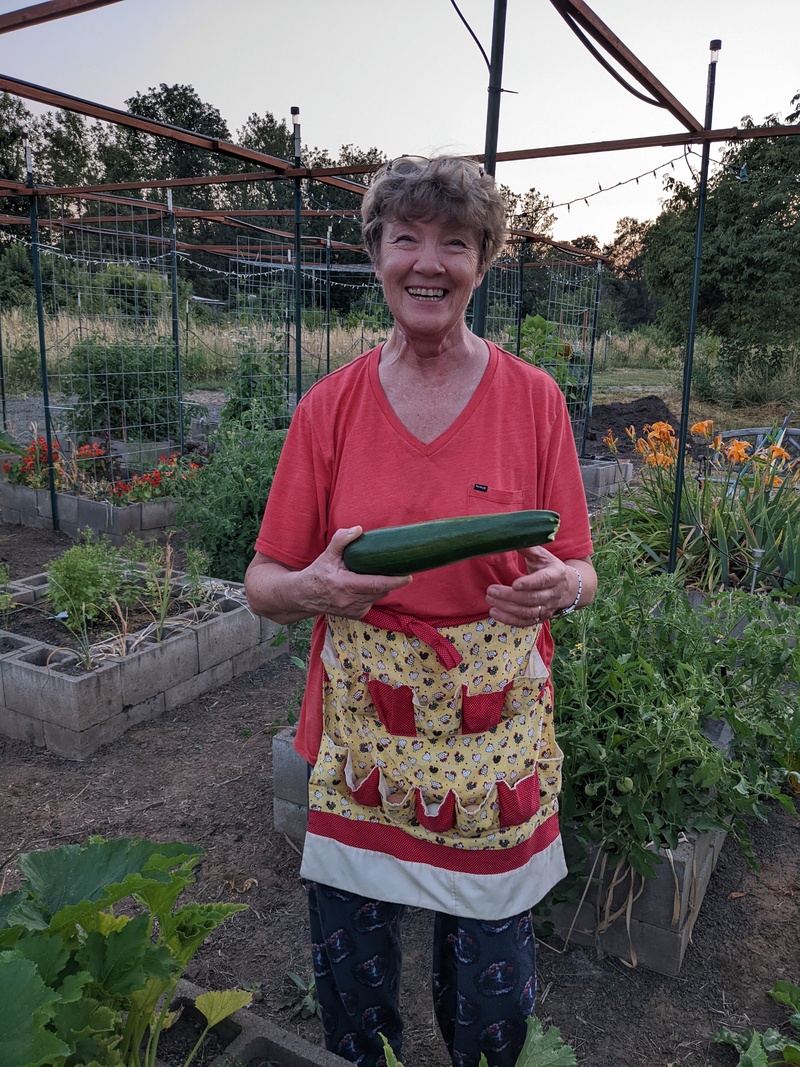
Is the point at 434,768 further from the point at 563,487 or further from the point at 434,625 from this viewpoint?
the point at 563,487

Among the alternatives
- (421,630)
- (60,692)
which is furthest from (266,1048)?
(60,692)

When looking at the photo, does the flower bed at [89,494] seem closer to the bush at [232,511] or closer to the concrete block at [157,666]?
the bush at [232,511]

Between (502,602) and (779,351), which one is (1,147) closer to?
(779,351)

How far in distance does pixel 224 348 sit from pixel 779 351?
12.8 metres

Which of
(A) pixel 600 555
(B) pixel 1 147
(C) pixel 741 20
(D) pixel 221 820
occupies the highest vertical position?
(B) pixel 1 147

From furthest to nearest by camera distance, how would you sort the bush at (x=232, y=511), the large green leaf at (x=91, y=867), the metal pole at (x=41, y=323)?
the metal pole at (x=41, y=323) → the bush at (x=232, y=511) → the large green leaf at (x=91, y=867)

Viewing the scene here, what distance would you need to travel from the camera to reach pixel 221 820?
340 cm

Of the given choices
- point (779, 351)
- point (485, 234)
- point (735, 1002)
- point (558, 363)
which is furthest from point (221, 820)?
point (779, 351)

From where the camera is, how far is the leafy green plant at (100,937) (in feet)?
4.04

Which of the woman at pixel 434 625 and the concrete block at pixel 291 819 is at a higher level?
the woman at pixel 434 625

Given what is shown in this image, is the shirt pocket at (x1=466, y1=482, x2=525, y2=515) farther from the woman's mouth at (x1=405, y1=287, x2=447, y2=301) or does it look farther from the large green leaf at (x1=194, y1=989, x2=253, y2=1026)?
the large green leaf at (x1=194, y1=989, x2=253, y2=1026)

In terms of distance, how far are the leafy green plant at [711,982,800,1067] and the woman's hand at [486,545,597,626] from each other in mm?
1330

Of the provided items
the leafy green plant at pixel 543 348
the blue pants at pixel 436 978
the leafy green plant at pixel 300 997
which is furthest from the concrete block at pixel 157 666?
the leafy green plant at pixel 543 348

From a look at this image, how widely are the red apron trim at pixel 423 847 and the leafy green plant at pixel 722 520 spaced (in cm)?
342
